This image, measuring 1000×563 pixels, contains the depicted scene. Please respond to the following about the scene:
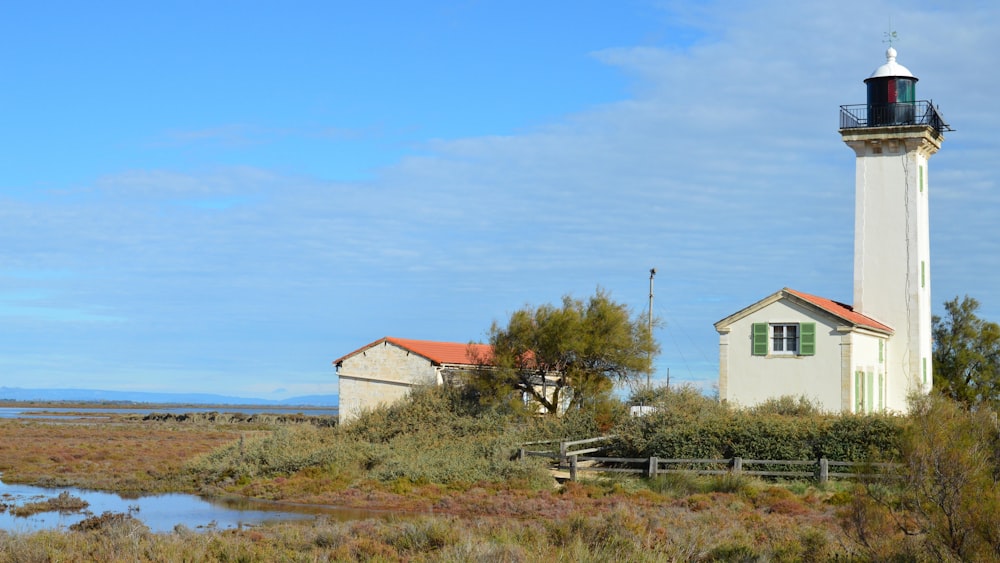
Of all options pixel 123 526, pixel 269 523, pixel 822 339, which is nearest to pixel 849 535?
pixel 123 526

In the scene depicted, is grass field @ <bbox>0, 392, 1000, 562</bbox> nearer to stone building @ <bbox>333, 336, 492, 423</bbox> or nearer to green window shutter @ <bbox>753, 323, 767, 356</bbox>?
stone building @ <bbox>333, 336, 492, 423</bbox>

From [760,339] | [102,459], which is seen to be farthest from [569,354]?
[102,459]

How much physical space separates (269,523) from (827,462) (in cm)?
1252

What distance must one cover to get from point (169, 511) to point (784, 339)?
18.3 m

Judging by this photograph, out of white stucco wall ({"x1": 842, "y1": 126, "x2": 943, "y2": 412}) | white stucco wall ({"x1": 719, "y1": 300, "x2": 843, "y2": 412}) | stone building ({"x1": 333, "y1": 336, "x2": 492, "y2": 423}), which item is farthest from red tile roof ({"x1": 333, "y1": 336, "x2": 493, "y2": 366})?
white stucco wall ({"x1": 842, "y1": 126, "x2": 943, "y2": 412})

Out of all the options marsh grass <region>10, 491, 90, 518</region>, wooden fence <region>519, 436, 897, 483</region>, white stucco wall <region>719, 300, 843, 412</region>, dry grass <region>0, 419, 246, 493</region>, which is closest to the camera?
marsh grass <region>10, 491, 90, 518</region>

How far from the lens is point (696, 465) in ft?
82.0

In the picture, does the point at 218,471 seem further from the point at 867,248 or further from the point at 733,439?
the point at 867,248

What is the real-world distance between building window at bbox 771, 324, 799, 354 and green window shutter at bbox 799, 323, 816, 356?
7.3 inches

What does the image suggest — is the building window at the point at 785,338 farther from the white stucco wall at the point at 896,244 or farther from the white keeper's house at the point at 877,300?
the white stucco wall at the point at 896,244

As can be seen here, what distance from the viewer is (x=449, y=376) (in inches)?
1421

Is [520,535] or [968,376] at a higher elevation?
[968,376]

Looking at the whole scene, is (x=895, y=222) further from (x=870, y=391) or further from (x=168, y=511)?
(x=168, y=511)

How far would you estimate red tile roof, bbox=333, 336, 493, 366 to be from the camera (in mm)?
36188
